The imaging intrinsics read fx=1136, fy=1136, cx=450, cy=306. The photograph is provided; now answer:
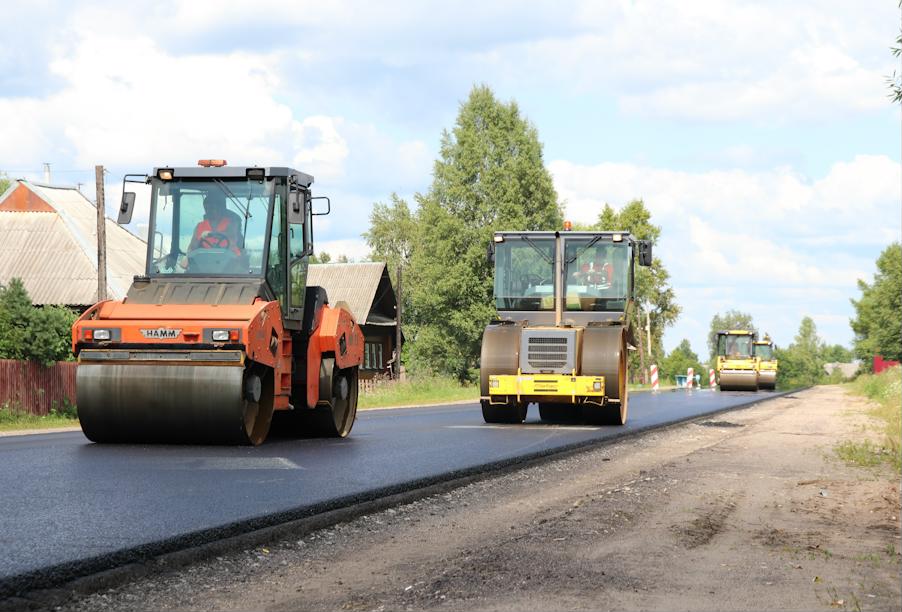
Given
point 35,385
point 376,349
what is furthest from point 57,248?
point 376,349

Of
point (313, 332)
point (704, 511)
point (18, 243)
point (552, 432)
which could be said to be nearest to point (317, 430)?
point (313, 332)

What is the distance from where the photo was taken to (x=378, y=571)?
6293mm

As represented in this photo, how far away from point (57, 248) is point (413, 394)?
1517cm

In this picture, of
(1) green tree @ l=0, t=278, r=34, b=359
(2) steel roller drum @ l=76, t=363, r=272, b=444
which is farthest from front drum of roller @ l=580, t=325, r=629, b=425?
(1) green tree @ l=0, t=278, r=34, b=359

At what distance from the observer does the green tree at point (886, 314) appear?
75500 millimetres

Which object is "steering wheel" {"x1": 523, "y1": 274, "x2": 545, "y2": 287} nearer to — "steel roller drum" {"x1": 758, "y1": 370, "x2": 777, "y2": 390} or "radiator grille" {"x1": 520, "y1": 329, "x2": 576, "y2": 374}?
"radiator grille" {"x1": 520, "y1": 329, "x2": 576, "y2": 374}

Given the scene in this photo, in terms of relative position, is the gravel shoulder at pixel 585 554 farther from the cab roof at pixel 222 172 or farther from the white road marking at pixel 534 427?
the white road marking at pixel 534 427

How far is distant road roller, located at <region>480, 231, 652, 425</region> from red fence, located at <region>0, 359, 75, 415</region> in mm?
11823

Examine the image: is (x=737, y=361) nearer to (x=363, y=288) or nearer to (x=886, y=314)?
(x=363, y=288)

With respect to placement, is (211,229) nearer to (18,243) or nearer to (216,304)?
(216,304)

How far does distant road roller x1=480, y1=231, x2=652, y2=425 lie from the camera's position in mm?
18375

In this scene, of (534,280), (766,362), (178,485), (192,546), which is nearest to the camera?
(192,546)

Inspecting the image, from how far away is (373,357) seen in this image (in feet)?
193

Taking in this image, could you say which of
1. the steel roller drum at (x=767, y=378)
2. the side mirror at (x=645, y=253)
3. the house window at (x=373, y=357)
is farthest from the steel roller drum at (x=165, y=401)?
the house window at (x=373, y=357)
